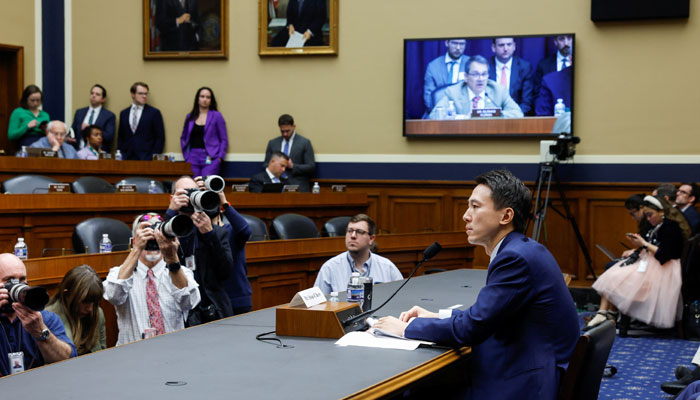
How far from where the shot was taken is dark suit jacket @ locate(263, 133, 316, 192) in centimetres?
980

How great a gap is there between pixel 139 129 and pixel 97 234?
5116 millimetres

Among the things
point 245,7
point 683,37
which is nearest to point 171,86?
point 245,7

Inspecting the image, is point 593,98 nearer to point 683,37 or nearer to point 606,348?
point 683,37

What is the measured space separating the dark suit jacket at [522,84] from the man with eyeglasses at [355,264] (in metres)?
4.70

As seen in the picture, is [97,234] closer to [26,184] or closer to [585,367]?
[26,184]

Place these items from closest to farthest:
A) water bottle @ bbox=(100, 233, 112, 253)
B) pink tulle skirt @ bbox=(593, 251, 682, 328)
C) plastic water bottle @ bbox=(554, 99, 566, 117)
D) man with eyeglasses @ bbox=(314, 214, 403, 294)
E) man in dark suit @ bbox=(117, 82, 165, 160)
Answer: man with eyeglasses @ bbox=(314, 214, 403, 294), water bottle @ bbox=(100, 233, 112, 253), pink tulle skirt @ bbox=(593, 251, 682, 328), plastic water bottle @ bbox=(554, 99, 566, 117), man in dark suit @ bbox=(117, 82, 165, 160)

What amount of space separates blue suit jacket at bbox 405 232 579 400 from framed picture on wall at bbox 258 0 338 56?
7661mm

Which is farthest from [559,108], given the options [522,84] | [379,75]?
[379,75]

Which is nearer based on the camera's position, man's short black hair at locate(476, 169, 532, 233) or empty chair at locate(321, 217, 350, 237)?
man's short black hair at locate(476, 169, 532, 233)

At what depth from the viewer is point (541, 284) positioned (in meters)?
2.73

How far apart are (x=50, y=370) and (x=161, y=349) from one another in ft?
1.36

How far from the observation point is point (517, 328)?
2.74 metres

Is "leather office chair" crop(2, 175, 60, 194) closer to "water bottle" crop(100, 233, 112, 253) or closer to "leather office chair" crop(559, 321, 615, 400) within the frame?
"water bottle" crop(100, 233, 112, 253)

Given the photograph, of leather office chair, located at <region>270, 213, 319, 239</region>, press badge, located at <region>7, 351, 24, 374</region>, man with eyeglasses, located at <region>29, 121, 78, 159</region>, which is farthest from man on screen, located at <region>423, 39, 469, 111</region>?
press badge, located at <region>7, 351, 24, 374</region>
